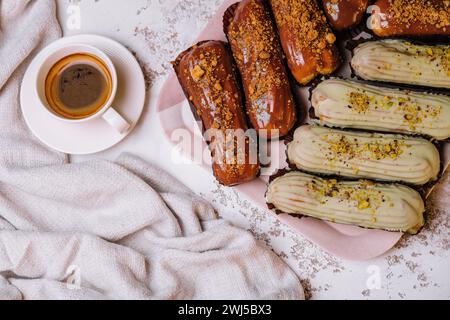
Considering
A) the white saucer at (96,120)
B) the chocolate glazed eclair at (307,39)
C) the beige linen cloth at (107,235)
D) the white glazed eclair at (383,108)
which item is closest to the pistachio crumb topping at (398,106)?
the white glazed eclair at (383,108)

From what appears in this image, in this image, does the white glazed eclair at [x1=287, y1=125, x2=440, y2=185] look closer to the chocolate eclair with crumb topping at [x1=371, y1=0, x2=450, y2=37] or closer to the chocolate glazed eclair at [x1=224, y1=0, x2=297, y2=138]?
the chocolate glazed eclair at [x1=224, y1=0, x2=297, y2=138]

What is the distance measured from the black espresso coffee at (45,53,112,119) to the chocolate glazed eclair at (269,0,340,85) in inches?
21.8

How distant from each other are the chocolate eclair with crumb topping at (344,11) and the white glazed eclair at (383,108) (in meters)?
0.17

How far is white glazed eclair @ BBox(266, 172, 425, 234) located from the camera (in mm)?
1593

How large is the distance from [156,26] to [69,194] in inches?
23.7

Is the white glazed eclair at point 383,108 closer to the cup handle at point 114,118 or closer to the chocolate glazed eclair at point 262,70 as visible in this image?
the chocolate glazed eclair at point 262,70

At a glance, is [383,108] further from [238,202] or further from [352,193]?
[238,202]

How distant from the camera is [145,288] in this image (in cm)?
167

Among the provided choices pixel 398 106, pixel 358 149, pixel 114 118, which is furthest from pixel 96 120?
pixel 398 106

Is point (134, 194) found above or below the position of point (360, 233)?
above

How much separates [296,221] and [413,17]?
68cm

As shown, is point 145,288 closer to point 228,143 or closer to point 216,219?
point 216,219

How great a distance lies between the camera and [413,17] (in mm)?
1651
